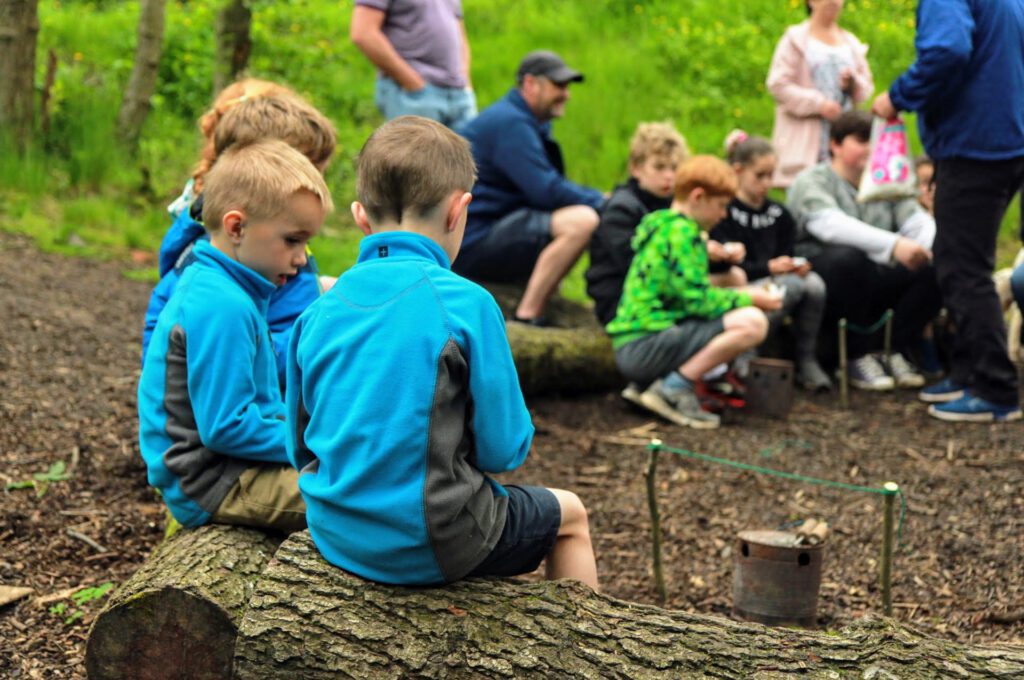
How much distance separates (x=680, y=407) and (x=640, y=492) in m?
1.11

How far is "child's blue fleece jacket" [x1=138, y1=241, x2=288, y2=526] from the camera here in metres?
2.99

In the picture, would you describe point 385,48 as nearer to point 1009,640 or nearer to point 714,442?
point 714,442

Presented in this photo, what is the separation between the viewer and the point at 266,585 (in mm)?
2514

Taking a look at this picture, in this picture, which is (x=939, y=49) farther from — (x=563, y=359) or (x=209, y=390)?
(x=209, y=390)

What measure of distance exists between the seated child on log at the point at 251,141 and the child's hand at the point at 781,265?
3173mm

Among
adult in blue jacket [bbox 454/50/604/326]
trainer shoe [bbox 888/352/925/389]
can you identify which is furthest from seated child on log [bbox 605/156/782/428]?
trainer shoe [bbox 888/352/925/389]

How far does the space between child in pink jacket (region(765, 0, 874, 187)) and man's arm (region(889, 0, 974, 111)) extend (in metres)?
1.79

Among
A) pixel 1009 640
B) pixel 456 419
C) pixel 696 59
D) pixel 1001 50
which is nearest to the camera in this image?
pixel 456 419

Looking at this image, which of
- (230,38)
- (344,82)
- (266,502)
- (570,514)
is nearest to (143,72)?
(230,38)

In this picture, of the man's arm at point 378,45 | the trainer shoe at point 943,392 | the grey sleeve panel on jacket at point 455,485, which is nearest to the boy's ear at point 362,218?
the grey sleeve panel on jacket at point 455,485

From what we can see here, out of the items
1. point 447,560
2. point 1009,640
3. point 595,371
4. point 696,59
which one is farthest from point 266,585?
point 696,59

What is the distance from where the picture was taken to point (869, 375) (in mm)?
6566

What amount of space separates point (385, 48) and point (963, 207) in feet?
9.89

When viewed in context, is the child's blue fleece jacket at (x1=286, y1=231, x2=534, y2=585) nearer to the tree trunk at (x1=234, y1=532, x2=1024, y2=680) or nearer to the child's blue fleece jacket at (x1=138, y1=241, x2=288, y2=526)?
the tree trunk at (x1=234, y1=532, x2=1024, y2=680)
